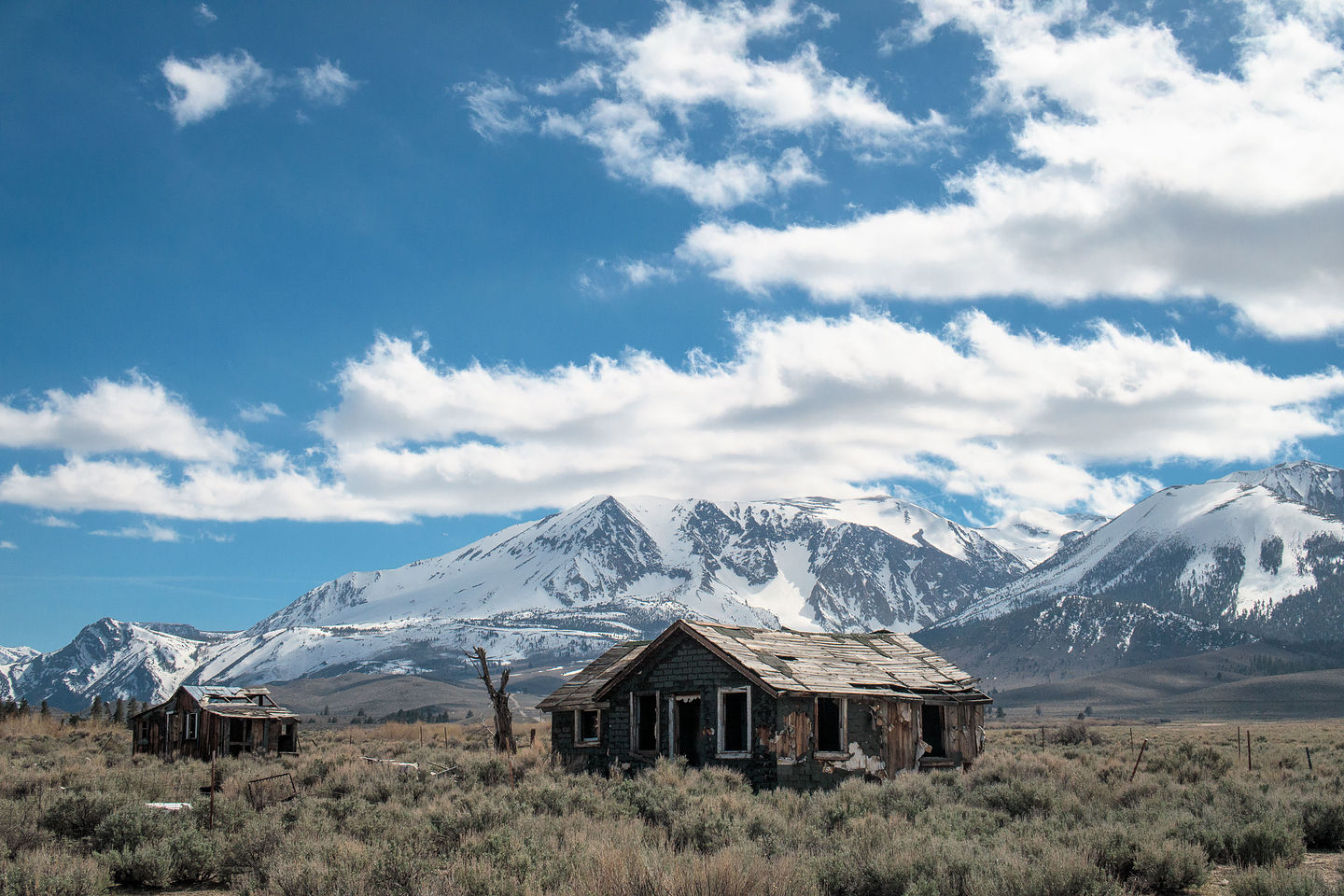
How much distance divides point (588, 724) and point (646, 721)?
251 cm

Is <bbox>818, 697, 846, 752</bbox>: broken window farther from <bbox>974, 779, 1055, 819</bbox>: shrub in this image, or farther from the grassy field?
<bbox>974, 779, 1055, 819</bbox>: shrub

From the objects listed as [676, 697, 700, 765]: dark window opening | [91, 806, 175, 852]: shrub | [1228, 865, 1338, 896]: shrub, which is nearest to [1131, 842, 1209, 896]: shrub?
[1228, 865, 1338, 896]: shrub

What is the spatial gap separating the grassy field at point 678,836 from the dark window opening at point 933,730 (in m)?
4.54

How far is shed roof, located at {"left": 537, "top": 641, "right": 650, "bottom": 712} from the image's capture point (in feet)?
88.7

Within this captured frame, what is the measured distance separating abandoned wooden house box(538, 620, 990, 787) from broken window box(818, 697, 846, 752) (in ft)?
0.08

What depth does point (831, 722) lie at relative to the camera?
79.5ft

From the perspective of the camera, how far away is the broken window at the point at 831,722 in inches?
933

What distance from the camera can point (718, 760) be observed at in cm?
2322

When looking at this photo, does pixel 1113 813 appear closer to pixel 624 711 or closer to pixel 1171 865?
pixel 1171 865

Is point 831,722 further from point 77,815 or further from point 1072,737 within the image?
point 1072,737

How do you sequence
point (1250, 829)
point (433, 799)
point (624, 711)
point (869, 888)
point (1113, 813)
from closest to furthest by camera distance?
point (869, 888) < point (1250, 829) < point (1113, 813) < point (433, 799) < point (624, 711)

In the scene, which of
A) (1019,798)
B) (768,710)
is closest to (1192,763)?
(768,710)

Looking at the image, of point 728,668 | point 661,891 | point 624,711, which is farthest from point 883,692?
point 661,891

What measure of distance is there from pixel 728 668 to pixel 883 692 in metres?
3.66
